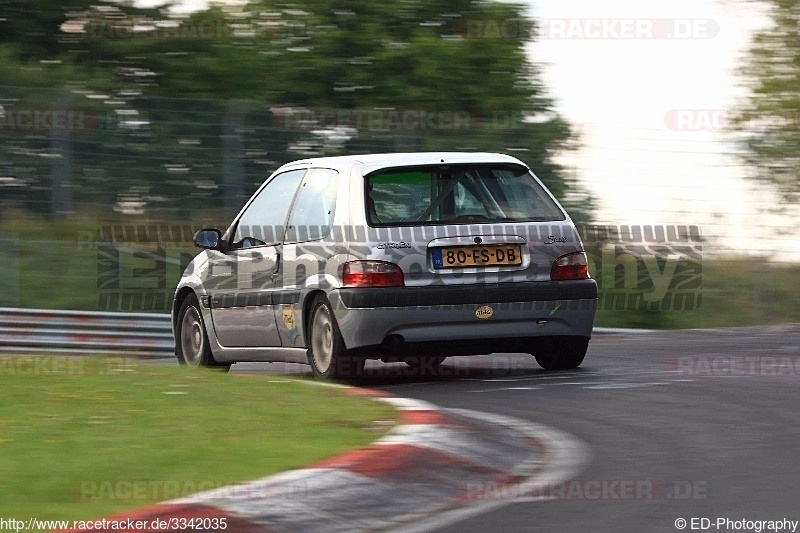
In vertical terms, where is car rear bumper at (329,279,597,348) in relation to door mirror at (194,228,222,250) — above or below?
below

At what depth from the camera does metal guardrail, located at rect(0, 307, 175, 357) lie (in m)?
16.2

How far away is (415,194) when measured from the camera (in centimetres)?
1135

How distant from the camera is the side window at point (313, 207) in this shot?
449 inches

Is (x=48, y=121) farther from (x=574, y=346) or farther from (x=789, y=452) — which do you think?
(x=789, y=452)

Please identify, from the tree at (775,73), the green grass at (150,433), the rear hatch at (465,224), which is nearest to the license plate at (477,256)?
the rear hatch at (465,224)

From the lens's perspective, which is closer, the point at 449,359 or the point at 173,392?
the point at 173,392

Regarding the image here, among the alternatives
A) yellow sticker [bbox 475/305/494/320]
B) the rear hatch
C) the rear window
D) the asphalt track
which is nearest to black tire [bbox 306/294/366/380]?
the asphalt track

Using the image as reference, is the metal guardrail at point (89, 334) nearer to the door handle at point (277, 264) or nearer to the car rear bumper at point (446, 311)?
the door handle at point (277, 264)

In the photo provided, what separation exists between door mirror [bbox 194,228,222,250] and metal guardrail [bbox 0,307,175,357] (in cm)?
364

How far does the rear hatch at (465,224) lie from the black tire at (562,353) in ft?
2.62

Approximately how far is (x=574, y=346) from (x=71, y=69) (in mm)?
13339

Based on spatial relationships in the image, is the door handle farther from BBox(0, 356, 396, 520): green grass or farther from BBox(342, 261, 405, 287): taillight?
BBox(0, 356, 396, 520): green grass

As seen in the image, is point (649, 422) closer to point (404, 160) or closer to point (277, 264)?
point (404, 160)

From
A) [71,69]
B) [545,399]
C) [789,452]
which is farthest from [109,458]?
[71,69]
